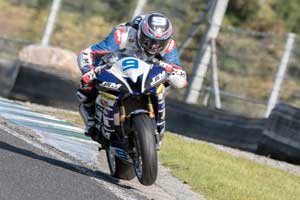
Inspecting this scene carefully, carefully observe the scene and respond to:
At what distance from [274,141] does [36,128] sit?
4411 mm

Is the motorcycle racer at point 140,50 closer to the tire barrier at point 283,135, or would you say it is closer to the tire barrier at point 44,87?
the tire barrier at point 283,135

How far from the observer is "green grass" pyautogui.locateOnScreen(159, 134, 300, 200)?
10836 mm

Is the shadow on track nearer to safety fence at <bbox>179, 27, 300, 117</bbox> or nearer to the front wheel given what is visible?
the front wheel

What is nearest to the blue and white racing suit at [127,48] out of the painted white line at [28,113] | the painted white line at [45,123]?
the painted white line at [45,123]

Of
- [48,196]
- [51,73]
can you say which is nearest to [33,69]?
[51,73]

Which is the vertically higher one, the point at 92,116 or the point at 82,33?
→ the point at 92,116

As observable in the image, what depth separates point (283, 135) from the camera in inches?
620

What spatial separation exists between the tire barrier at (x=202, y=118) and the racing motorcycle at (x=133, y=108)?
5.88 m

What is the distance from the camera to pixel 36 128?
508 inches

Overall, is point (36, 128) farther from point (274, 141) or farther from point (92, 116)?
point (274, 141)

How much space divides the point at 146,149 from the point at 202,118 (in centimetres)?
867

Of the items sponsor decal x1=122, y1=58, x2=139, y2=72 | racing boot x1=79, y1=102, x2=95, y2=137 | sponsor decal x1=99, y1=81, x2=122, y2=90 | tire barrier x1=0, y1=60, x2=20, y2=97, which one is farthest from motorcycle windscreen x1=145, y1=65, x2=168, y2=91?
tire barrier x1=0, y1=60, x2=20, y2=97

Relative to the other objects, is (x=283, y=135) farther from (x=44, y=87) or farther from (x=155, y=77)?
(x=155, y=77)

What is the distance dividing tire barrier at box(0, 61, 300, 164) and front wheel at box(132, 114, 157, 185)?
21.0 feet
